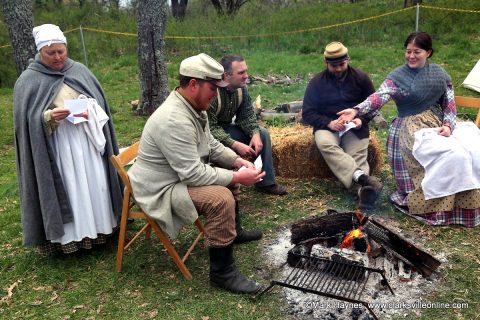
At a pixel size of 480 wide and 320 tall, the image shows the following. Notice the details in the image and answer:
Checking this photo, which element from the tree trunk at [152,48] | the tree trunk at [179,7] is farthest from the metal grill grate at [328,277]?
the tree trunk at [179,7]

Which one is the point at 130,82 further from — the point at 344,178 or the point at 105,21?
the point at 344,178

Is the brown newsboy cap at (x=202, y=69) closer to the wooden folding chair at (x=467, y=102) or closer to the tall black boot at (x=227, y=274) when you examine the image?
the tall black boot at (x=227, y=274)

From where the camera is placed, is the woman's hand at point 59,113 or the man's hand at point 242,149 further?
the man's hand at point 242,149

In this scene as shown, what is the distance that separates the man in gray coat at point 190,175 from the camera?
3.12 m

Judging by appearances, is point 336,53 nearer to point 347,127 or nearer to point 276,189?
point 347,127

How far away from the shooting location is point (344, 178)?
4730mm

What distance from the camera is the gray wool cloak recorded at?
3.62 meters

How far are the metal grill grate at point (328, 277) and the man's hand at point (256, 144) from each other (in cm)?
149

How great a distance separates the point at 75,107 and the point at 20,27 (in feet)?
12.8

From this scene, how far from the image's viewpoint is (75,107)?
3609 mm

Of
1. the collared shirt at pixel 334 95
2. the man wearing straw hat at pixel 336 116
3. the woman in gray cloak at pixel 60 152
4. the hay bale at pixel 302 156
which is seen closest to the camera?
the woman in gray cloak at pixel 60 152

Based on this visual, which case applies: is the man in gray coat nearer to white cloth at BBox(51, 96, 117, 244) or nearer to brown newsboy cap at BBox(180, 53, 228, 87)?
brown newsboy cap at BBox(180, 53, 228, 87)

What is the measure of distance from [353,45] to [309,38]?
127 cm

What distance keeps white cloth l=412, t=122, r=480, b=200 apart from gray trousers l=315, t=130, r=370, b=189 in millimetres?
662
